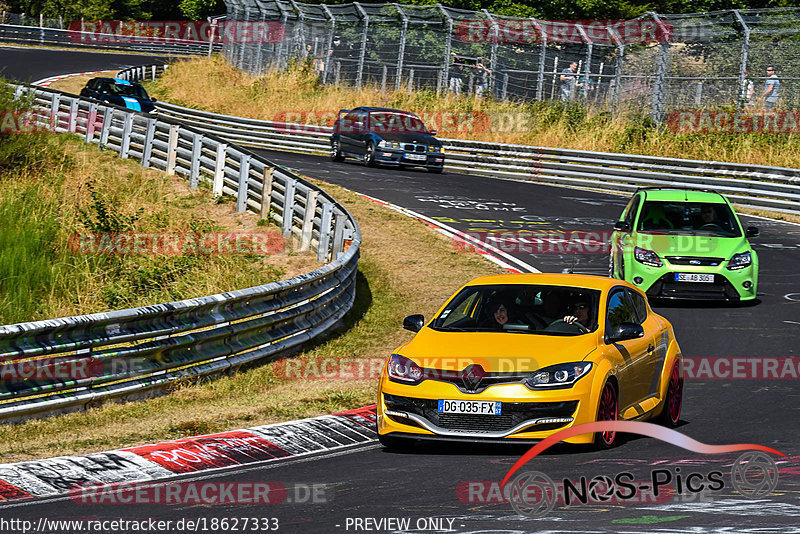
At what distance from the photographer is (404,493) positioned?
24.9 feet

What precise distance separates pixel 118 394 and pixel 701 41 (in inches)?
1087

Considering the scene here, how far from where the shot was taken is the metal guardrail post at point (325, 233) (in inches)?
785

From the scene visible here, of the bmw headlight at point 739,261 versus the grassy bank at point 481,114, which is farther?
the grassy bank at point 481,114

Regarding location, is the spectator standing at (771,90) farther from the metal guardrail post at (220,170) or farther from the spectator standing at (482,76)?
the metal guardrail post at (220,170)

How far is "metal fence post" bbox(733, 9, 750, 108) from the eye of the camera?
1263 inches

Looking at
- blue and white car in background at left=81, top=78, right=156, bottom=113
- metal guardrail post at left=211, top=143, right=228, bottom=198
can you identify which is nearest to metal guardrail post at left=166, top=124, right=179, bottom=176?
metal guardrail post at left=211, top=143, right=228, bottom=198

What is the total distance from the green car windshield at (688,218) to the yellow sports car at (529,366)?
7.79 m

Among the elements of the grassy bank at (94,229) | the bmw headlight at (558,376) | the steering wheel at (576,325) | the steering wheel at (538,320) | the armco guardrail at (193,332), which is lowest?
the grassy bank at (94,229)

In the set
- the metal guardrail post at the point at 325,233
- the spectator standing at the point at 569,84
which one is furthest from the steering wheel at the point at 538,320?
the spectator standing at the point at 569,84

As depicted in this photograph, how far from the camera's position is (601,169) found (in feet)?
106

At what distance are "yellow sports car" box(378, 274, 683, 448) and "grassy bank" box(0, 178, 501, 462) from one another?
194cm

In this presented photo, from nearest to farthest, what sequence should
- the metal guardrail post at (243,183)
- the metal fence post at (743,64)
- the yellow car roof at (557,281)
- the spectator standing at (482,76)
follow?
the yellow car roof at (557,281), the metal guardrail post at (243,183), the metal fence post at (743,64), the spectator standing at (482,76)

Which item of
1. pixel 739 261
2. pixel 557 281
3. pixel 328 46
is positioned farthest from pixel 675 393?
pixel 328 46

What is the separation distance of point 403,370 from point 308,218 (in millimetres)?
12113
